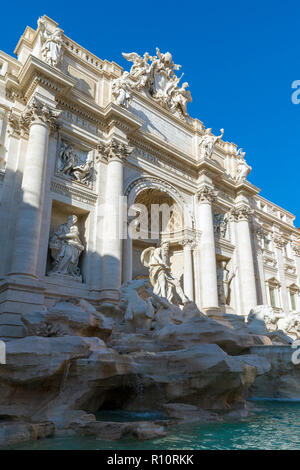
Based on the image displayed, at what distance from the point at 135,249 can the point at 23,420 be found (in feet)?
39.5

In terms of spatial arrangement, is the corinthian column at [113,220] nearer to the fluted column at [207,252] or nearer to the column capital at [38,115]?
the column capital at [38,115]

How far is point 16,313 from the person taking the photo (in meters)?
10.3

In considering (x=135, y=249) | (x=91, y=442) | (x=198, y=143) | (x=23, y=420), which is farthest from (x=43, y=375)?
(x=198, y=143)

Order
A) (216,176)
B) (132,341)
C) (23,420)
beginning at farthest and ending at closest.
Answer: (216,176)
(132,341)
(23,420)

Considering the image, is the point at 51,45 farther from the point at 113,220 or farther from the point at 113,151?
the point at 113,220

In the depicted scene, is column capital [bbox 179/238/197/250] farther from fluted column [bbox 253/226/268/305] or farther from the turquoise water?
the turquoise water

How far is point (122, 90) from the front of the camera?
15.8 meters

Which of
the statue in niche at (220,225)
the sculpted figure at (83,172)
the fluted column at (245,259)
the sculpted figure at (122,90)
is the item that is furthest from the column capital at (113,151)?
the fluted column at (245,259)

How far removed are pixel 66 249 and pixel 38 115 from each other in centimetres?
490

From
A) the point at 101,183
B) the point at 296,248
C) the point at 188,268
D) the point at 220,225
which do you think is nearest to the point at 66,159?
the point at 101,183

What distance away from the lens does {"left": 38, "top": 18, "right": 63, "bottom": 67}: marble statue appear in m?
13.7

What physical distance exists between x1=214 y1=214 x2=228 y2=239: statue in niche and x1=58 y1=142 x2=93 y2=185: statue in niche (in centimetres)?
807

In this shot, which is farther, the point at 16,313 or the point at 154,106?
the point at 154,106

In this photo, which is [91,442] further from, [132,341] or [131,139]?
[131,139]
